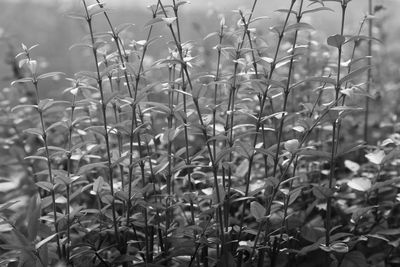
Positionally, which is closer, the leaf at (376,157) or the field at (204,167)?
the field at (204,167)

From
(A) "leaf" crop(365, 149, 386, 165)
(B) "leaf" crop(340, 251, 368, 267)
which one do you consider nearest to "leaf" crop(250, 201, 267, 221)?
(B) "leaf" crop(340, 251, 368, 267)

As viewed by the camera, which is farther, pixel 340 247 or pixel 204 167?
pixel 204 167

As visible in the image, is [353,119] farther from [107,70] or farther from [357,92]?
[107,70]

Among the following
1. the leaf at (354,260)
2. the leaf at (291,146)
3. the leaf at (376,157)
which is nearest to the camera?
the leaf at (291,146)

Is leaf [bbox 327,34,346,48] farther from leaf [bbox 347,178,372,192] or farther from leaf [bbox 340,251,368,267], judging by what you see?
leaf [bbox 340,251,368,267]

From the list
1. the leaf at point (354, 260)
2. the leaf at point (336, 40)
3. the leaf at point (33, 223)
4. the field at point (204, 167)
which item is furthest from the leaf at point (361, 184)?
the leaf at point (33, 223)

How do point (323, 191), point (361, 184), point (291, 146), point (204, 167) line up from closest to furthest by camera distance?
1. point (291, 146)
2. point (323, 191)
3. point (361, 184)
4. point (204, 167)

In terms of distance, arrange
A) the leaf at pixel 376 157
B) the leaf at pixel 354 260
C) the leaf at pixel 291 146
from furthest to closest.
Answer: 1. the leaf at pixel 376 157
2. the leaf at pixel 354 260
3. the leaf at pixel 291 146

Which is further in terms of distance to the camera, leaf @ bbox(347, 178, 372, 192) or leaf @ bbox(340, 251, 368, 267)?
leaf @ bbox(347, 178, 372, 192)

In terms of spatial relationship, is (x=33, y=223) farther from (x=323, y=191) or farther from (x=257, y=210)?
(x=323, y=191)

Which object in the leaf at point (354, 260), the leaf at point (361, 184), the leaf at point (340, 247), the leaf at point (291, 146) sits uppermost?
the leaf at point (291, 146)

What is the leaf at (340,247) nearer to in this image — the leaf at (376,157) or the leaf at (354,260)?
the leaf at (354,260)

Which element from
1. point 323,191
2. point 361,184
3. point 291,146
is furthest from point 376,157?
point 291,146

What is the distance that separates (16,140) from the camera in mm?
2246
